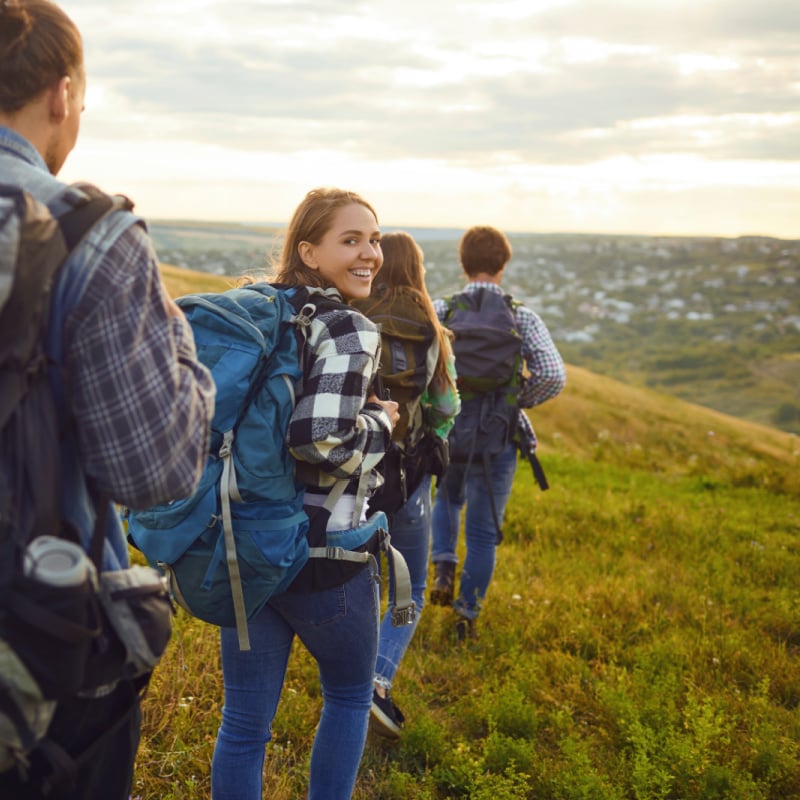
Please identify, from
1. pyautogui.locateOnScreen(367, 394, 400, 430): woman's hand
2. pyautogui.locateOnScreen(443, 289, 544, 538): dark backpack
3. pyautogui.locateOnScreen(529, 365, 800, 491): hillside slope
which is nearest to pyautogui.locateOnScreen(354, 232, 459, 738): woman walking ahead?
pyautogui.locateOnScreen(367, 394, 400, 430): woman's hand

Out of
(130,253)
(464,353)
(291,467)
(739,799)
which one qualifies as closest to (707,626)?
(739,799)

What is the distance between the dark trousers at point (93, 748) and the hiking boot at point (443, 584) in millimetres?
4390

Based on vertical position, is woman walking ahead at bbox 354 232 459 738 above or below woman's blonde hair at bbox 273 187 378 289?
below

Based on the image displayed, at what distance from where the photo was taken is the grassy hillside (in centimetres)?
403

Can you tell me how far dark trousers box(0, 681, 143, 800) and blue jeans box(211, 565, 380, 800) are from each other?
816 mm

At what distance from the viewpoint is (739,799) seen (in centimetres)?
396

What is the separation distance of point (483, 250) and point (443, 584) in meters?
2.66

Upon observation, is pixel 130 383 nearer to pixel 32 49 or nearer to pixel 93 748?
pixel 32 49

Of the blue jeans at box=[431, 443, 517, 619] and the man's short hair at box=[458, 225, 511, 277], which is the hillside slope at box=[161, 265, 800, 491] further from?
the man's short hair at box=[458, 225, 511, 277]

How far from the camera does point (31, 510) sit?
1652mm

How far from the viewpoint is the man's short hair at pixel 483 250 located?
568 centimetres

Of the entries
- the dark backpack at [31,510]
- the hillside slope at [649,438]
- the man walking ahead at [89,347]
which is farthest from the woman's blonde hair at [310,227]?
the hillside slope at [649,438]

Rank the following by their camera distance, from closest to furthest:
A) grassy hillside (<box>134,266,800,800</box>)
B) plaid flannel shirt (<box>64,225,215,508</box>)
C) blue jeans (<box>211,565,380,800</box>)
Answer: plaid flannel shirt (<box>64,225,215,508</box>)
blue jeans (<box>211,565,380,800</box>)
grassy hillside (<box>134,266,800,800</box>)

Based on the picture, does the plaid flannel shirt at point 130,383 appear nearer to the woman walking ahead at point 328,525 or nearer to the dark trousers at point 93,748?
the dark trousers at point 93,748
